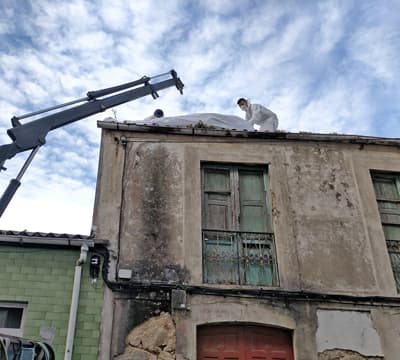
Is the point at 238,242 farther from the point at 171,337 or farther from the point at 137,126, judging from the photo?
the point at 137,126

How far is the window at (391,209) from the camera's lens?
9.02 metres

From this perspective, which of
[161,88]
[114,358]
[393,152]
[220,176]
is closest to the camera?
[114,358]

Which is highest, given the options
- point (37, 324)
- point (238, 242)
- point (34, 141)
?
point (34, 141)

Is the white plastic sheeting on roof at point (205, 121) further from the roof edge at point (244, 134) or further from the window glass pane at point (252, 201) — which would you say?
the window glass pane at point (252, 201)

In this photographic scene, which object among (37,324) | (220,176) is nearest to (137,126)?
(220,176)

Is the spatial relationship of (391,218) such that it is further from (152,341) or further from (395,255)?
(152,341)

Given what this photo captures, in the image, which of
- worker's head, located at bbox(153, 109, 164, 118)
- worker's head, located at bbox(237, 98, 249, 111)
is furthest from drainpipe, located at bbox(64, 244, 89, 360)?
worker's head, located at bbox(237, 98, 249, 111)

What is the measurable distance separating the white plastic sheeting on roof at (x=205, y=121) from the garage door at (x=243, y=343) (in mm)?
4009

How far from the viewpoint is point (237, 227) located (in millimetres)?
8758

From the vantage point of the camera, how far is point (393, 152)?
10.0m

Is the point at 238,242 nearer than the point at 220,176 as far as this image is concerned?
Yes

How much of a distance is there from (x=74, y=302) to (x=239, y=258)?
2.81 metres

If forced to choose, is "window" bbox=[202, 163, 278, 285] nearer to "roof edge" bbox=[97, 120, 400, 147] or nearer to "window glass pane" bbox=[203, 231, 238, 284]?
"window glass pane" bbox=[203, 231, 238, 284]

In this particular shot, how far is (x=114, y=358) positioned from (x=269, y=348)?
96.2 inches
